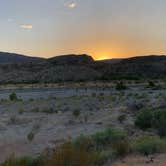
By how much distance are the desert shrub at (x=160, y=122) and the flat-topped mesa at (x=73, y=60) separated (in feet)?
502

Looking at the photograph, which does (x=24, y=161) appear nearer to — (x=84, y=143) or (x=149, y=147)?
(x=84, y=143)

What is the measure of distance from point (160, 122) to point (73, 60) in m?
163

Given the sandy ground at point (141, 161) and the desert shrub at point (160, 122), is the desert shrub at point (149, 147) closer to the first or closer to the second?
the sandy ground at point (141, 161)

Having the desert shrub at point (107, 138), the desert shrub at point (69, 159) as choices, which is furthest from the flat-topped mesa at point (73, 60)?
the desert shrub at point (69, 159)

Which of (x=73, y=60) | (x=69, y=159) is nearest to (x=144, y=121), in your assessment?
(x=69, y=159)

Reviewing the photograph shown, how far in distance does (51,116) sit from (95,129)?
259 inches

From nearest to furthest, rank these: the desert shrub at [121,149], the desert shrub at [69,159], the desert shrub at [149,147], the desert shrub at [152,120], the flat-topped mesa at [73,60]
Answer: the desert shrub at [69,159], the desert shrub at [121,149], the desert shrub at [149,147], the desert shrub at [152,120], the flat-topped mesa at [73,60]

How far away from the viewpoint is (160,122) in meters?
17.0

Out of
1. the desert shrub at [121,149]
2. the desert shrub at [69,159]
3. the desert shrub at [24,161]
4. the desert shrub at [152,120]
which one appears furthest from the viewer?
the desert shrub at [152,120]

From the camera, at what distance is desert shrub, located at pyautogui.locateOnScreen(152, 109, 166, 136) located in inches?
633

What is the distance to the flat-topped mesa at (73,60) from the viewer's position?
174 metres

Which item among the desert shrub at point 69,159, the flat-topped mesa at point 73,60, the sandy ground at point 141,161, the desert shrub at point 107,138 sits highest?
the flat-topped mesa at point 73,60

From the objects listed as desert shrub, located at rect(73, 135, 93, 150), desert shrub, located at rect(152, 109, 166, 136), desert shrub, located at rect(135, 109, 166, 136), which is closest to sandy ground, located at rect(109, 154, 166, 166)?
desert shrub, located at rect(73, 135, 93, 150)

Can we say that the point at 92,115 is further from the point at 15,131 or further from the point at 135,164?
the point at 135,164
